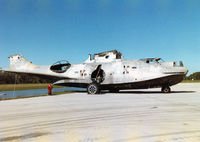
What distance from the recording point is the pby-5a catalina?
14227mm

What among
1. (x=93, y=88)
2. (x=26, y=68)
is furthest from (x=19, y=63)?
(x=93, y=88)

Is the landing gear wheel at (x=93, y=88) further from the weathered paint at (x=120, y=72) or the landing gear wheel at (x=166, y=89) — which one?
the landing gear wheel at (x=166, y=89)

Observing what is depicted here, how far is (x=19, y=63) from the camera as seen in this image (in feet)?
66.4

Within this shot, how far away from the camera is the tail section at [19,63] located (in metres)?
20.0

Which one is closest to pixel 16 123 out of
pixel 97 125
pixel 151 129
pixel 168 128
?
pixel 97 125

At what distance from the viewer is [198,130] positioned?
3.59m

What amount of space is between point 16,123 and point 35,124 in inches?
22.8

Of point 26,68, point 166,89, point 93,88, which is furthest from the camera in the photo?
point 26,68

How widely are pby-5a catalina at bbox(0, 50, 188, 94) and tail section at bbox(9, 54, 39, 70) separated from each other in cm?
26

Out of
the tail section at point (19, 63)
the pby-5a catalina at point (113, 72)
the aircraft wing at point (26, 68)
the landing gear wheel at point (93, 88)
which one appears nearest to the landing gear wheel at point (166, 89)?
the pby-5a catalina at point (113, 72)

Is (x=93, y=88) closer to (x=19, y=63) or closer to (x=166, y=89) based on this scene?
(x=166, y=89)

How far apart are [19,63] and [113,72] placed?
11872 mm

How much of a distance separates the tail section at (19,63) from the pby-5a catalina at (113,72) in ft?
0.86

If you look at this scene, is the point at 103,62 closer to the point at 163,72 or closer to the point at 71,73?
the point at 71,73
